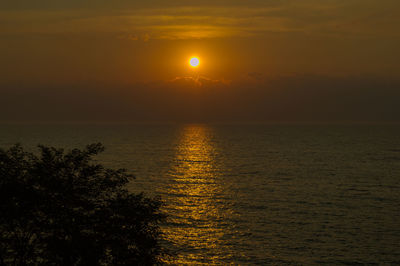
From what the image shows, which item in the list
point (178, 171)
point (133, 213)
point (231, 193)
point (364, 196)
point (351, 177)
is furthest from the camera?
point (178, 171)

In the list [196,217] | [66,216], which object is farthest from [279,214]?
[66,216]

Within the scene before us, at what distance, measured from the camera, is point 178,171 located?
144 meters

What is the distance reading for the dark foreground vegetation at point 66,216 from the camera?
28.0m

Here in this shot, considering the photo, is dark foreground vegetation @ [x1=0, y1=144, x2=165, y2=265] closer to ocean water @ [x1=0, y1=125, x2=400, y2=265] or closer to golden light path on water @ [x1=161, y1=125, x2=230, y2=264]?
golden light path on water @ [x1=161, y1=125, x2=230, y2=264]

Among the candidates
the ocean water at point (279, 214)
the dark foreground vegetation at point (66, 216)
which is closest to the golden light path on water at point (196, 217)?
the ocean water at point (279, 214)

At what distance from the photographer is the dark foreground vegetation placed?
1102 inches

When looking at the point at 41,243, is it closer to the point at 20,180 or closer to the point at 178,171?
the point at 20,180

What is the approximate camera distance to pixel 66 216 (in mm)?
28344

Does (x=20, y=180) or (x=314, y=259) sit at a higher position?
(x=314, y=259)

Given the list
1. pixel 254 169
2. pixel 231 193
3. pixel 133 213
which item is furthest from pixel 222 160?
pixel 133 213

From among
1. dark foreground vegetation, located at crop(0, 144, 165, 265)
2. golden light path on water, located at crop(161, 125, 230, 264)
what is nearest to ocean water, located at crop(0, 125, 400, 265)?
golden light path on water, located at crop(161, 125, 230, 264)

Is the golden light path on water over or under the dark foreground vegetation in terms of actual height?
over

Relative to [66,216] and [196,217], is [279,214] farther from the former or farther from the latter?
[66,216]

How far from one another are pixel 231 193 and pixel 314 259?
47.1 meters
